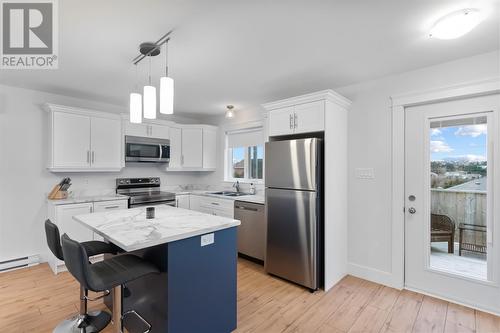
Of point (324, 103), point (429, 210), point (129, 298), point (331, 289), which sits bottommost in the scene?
point (331, 289)

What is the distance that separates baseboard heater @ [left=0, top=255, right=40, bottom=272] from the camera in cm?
324

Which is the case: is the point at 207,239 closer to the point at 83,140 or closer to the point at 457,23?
the point at 457,23

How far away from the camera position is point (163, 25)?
1888 mm

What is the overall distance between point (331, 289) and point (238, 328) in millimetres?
1238

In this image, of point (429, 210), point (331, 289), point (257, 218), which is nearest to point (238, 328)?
point (331, 289)

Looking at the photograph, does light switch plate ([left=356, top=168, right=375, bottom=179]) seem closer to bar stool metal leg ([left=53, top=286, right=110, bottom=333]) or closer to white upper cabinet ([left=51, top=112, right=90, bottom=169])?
bar stool metal leg ([left=53, top=286, right=110, bottom=333])

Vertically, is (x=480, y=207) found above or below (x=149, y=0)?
below

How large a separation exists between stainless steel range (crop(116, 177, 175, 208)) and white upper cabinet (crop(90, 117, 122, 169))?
0.47 meters

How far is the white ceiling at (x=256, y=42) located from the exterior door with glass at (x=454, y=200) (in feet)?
2.06

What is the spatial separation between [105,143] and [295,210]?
3030 millimetres

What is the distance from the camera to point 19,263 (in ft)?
10.9

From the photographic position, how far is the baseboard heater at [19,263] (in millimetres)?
3244

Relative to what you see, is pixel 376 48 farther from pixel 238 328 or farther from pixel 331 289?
pixel 238 328

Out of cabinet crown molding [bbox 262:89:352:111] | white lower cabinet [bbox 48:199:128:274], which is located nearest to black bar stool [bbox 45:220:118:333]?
white lower cabinet [bbox 48:199:128:274]
